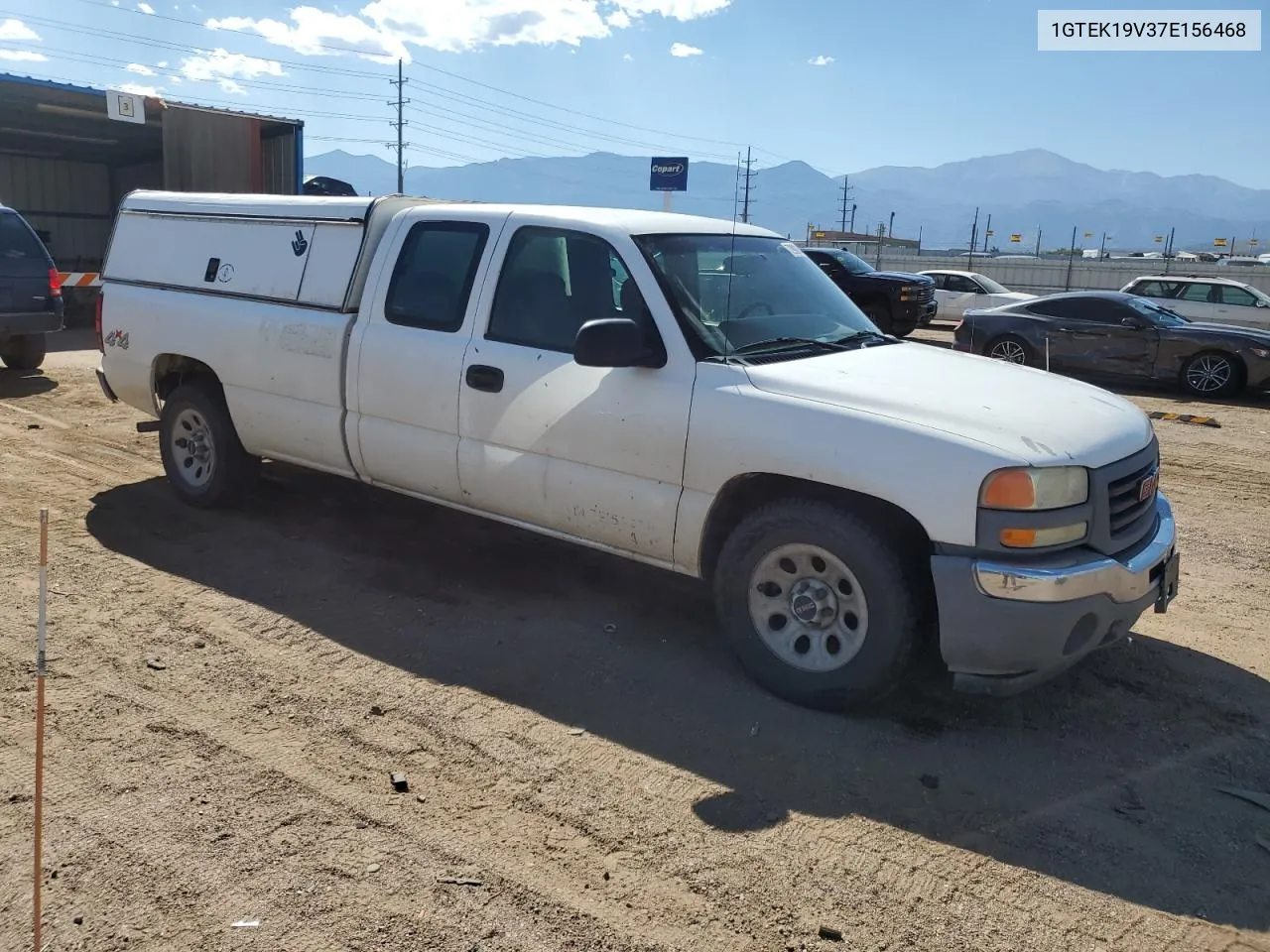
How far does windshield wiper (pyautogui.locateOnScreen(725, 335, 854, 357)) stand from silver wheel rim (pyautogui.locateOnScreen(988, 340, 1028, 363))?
Result: 11098 mm

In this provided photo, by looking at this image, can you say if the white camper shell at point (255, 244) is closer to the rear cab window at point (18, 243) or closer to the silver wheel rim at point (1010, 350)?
the rear cab window at point (18, 243)

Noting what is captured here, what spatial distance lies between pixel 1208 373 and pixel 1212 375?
0.05 metres

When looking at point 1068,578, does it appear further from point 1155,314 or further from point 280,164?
point 280,164

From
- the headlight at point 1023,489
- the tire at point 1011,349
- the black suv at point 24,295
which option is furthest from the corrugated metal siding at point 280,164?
the headlight at point 1023,489

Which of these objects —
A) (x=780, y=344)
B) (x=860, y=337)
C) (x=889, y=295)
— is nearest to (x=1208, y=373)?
(x=889, y=295)

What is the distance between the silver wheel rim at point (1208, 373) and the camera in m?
13.8

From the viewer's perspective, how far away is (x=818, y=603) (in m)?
4.17

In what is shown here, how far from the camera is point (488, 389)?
499cm

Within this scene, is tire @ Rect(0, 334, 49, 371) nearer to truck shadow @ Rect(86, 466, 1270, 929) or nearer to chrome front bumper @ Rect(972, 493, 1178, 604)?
truck shadow @ Rect(86, 466, 1270, 929)

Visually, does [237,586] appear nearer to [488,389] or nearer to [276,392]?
[276,392]

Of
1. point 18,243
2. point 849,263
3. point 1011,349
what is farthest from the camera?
point 849,263

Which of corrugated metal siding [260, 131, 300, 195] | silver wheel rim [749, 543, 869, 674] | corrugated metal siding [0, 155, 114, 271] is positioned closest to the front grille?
silver wheel rim [749, 543, 869, 674]

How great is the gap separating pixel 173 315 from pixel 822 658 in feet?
15.4

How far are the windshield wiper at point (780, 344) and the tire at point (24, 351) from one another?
10424mm
